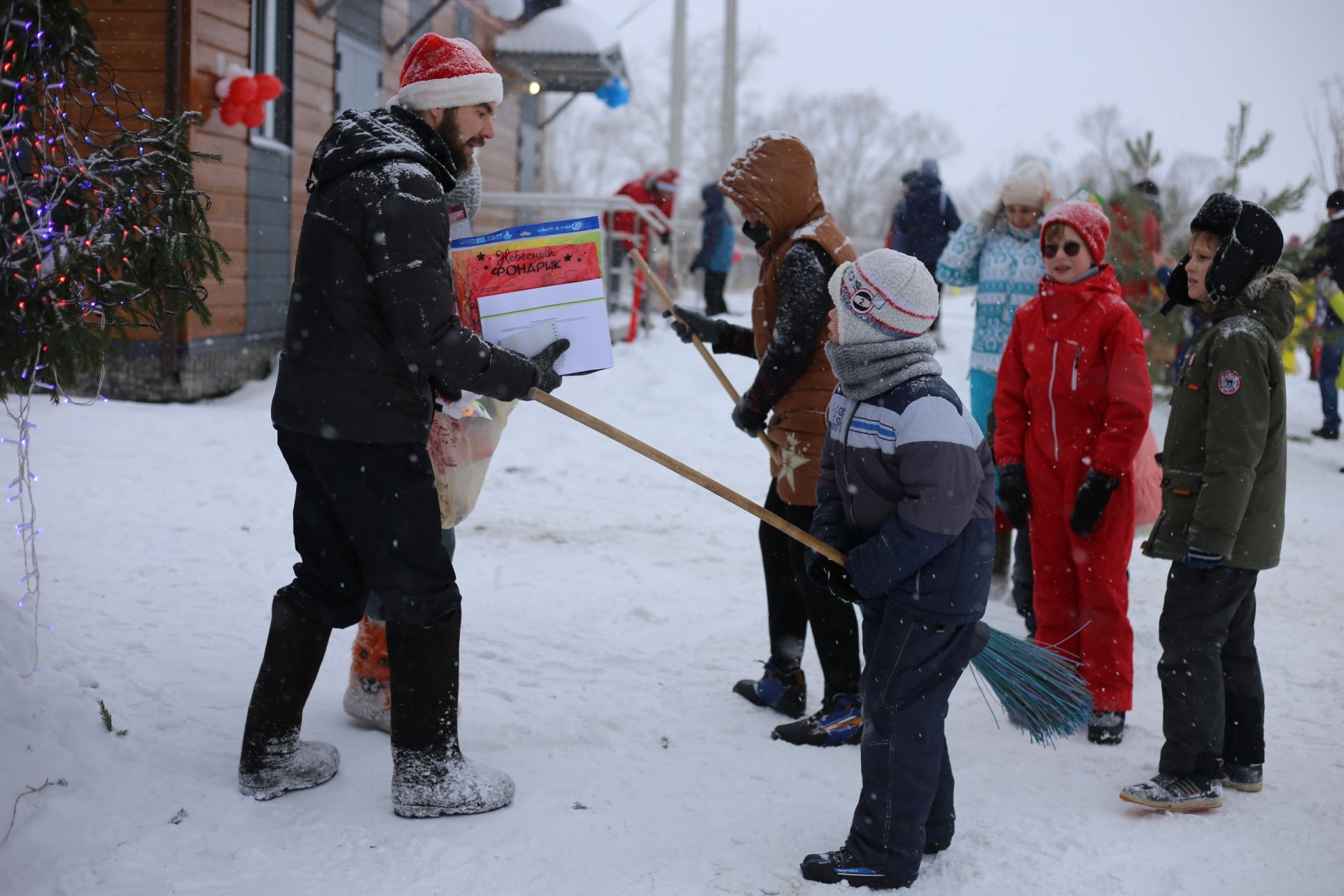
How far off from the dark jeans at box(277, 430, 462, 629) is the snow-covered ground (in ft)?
1.95

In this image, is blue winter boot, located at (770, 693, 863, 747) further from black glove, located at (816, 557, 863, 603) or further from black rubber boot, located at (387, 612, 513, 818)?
black rubber boot, located at (387, 612, 513, 818)

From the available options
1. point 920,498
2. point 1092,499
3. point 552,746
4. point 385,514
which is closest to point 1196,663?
point 1092,499

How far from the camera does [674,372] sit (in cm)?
1098

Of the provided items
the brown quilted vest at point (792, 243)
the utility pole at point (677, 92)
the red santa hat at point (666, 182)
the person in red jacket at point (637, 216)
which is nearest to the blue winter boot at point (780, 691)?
the brown quilted vest at point (792, 243)

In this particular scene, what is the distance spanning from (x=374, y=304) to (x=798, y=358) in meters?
1.46

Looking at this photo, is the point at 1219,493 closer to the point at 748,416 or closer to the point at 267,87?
the point at 748,416

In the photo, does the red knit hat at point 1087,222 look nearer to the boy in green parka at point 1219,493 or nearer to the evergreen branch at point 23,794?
the boy in green parka at point 1219,493

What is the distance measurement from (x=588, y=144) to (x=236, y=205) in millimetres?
47822

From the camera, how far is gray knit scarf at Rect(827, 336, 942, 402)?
2852 mm

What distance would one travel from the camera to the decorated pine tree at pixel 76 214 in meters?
2.80

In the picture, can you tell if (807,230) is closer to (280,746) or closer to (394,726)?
(394,726)

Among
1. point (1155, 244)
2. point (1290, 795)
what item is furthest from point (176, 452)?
point (1155, 244)

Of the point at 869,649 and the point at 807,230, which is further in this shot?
the point at 807,230

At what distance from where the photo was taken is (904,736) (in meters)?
2.80
